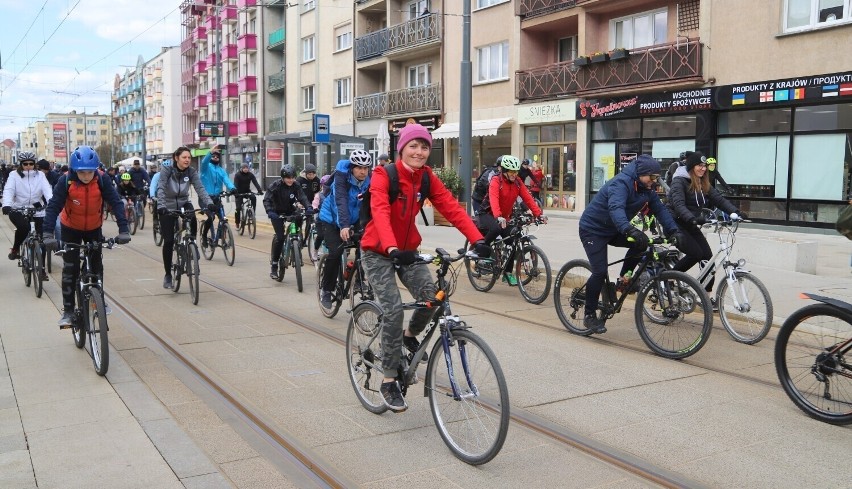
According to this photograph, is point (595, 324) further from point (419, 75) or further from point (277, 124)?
point (277, 124)

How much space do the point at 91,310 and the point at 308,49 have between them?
40.6 meters

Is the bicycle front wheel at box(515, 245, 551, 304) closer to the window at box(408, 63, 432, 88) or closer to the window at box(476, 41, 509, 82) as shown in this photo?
the window at box(476, 41, 509, 82)

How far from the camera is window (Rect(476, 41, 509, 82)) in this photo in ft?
92.9

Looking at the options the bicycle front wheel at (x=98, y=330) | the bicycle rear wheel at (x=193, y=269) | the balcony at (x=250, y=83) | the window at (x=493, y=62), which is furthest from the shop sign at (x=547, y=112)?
the balcony at (x=250, y=83)

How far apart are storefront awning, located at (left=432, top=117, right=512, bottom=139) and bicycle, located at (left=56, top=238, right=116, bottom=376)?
21670 mm

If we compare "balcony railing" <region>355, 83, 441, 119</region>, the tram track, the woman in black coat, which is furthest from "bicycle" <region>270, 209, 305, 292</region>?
"balcony railing" <region>355, 83, 441, 119</region>

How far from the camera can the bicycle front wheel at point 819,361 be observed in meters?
5.04

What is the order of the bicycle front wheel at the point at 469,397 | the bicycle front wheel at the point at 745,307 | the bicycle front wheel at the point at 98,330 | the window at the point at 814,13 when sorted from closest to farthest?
the bicycle front wheel at the point at 469,397
the bicycle front wheel at the point at 98,330
the bicycle front wheel at the point at 745,307
the window at the point at 814,13

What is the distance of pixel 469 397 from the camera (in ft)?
13.8

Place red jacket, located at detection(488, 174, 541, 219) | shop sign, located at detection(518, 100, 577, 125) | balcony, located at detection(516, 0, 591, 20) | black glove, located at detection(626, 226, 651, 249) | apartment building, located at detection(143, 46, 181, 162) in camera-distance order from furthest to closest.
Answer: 1. apartment building, located at detection(143, 46, 181, 162)
2. shop sign, located at detection(518, 100, 577, 125)
3. balcony, located at detection(516, 0, 591, 20)
4. red jacket, located at detection(488, 174, 541, 219)
5. black glove, located at detection(626, 226, 651, 249)

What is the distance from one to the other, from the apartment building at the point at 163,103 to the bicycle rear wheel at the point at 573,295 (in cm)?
7718

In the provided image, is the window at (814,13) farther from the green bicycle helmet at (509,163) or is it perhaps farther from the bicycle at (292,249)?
the bicycle at (292,249)

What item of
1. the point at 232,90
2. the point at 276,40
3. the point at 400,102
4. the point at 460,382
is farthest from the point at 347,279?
the point at 232,90

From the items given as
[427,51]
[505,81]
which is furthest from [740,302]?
[427,51]
